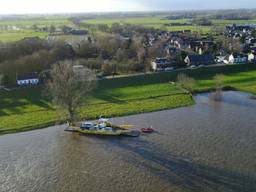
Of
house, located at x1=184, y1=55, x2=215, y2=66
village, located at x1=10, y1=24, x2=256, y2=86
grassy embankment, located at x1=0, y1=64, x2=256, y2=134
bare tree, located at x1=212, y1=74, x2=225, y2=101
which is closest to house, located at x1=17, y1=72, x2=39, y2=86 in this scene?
village, located at x1=10, y1=24, x2=256, y2=86

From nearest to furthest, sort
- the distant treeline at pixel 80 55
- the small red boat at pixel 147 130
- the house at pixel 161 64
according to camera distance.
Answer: the small red boat at pixel 147 130 < the distant treeline at pixel 80 55 < the house at pixel 161 64

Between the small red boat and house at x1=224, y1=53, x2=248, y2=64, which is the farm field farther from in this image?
the small red boat

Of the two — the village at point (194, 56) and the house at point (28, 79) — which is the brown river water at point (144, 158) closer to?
the house at point (28, 79)

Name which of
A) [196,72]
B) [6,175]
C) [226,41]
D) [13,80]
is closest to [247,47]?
[226,41]

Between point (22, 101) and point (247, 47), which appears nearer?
point (22, 101)

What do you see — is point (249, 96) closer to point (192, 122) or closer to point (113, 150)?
point (192, 122)

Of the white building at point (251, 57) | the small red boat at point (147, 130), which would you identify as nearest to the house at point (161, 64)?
the white building at point (251, 57)

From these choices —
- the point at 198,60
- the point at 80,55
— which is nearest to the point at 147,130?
the point at 198,60
